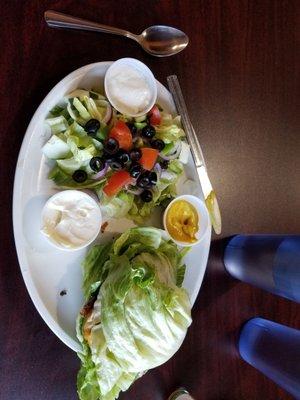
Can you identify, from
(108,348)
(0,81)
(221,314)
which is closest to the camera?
(108,348)

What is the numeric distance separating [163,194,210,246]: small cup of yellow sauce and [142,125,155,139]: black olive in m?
0.21

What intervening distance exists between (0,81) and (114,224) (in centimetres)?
53

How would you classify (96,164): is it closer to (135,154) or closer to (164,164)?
(135,154)

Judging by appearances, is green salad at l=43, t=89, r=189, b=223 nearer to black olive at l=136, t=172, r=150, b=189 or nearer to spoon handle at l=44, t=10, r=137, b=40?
black olive at l=136, t=172, r=150, b=189

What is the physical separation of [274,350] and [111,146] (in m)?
0.83

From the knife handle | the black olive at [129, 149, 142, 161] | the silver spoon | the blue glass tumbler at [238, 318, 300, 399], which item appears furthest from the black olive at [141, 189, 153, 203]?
the blue glass tumbler at [238, 318, 300, 399]

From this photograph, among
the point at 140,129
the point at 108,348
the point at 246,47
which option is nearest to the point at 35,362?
the point at 108,348

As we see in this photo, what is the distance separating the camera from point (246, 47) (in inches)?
58.1

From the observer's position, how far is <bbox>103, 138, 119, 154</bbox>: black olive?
1.16 meters

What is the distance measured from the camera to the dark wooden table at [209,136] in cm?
120

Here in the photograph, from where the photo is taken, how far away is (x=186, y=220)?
129 centimetres

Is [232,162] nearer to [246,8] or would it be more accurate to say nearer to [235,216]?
[235,216]

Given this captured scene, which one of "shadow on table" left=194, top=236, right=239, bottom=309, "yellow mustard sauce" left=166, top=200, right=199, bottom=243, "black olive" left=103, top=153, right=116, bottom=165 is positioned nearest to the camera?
"black olive" left=103, top=153, right=116, bottom=165

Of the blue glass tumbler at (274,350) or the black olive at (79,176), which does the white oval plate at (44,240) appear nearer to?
the black olive at (79,176)
